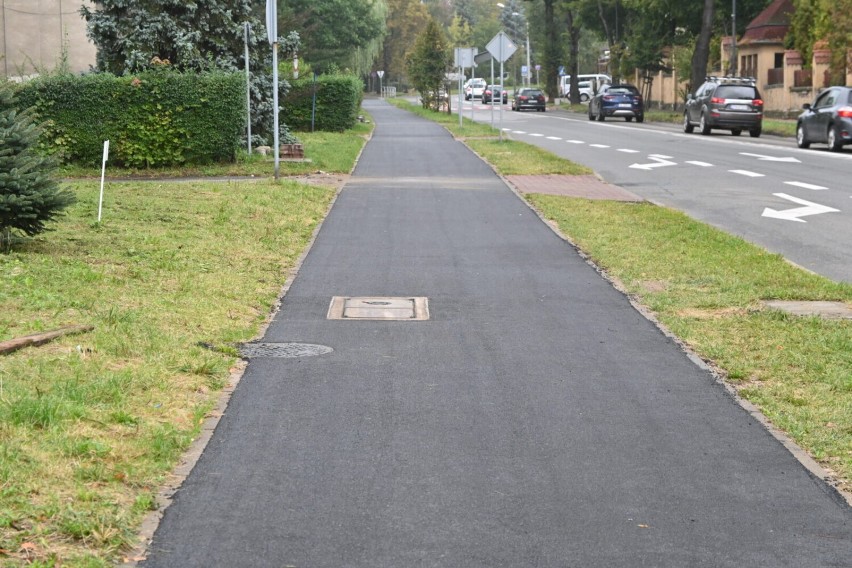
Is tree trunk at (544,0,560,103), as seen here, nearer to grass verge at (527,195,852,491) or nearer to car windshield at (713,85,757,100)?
car windshield at (713,85,757,100)

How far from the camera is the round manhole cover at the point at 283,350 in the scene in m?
8.30

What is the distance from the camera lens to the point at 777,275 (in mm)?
11695

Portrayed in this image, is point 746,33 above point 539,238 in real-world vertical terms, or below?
above

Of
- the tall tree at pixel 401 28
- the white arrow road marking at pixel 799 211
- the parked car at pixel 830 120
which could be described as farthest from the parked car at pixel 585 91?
the white arrow road marking at pixel 799 211

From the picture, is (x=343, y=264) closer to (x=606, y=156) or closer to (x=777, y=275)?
(x=777, y=275)

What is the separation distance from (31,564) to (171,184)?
638 inches

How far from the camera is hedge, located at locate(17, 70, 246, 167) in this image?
2330 centimetres

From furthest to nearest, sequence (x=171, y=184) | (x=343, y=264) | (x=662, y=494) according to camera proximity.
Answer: (x=171, y=184) → (x=343, y=264) → (x=662, y=494)

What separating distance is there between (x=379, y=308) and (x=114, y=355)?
9.47 ft

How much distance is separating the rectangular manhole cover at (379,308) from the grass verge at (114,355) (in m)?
0.60

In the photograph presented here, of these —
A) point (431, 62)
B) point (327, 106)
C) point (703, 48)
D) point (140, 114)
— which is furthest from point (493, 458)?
point (431, 62)

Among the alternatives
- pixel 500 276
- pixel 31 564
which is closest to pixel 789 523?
pixel 31 564

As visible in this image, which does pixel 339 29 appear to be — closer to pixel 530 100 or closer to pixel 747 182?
pixel 530 100

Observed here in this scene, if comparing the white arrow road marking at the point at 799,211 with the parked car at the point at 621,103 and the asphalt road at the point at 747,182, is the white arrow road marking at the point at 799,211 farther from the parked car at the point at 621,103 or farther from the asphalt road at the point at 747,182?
the parked car at the point at 621,103
